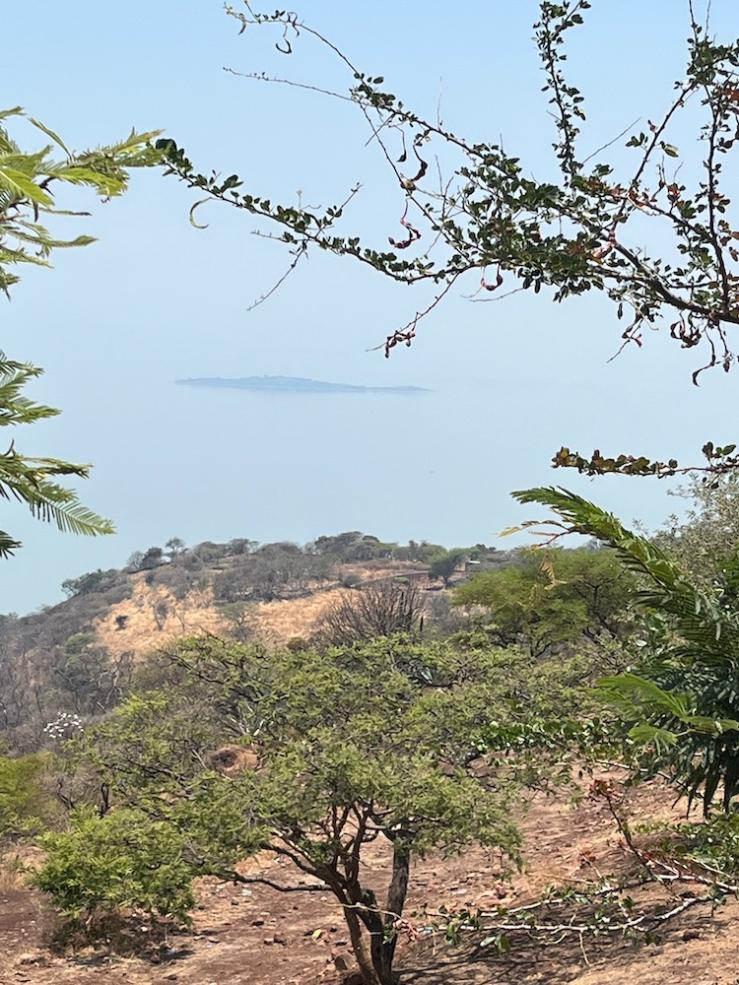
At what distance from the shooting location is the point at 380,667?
11023 millimetres

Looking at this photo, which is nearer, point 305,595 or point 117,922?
point 117,922

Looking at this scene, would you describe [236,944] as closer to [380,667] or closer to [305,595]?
[380,667]

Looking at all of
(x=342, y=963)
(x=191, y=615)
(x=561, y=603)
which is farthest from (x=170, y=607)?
(x=342, y=963)

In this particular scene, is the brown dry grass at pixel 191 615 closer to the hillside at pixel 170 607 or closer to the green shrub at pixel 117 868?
the hillside at pixel 170 607

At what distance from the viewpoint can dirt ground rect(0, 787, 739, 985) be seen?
8625 mm

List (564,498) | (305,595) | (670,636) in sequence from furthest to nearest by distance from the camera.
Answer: (305,595)
(670,636)
(564,498)

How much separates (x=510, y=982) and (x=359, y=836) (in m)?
1.85

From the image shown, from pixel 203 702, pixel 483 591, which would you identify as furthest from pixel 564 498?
pixel 483 591

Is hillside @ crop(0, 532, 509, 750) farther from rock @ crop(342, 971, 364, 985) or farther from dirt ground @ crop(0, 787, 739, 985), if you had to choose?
rock @ crop(342, 971, 364, 985)

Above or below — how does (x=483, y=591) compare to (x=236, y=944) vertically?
above

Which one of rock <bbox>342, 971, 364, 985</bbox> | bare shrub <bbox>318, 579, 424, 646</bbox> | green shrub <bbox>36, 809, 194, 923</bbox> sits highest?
bare shrub <bbox>318, 579, 424, 646</bbox>

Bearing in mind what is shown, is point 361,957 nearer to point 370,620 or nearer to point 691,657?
point 691,657

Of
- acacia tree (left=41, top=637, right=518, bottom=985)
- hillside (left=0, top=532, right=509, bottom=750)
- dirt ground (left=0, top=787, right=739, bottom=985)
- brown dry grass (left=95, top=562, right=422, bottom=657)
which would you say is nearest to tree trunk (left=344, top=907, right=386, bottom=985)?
acacia tree (left=41, top=637, right=518, bottom=985)

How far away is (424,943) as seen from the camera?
1120 centimetres
